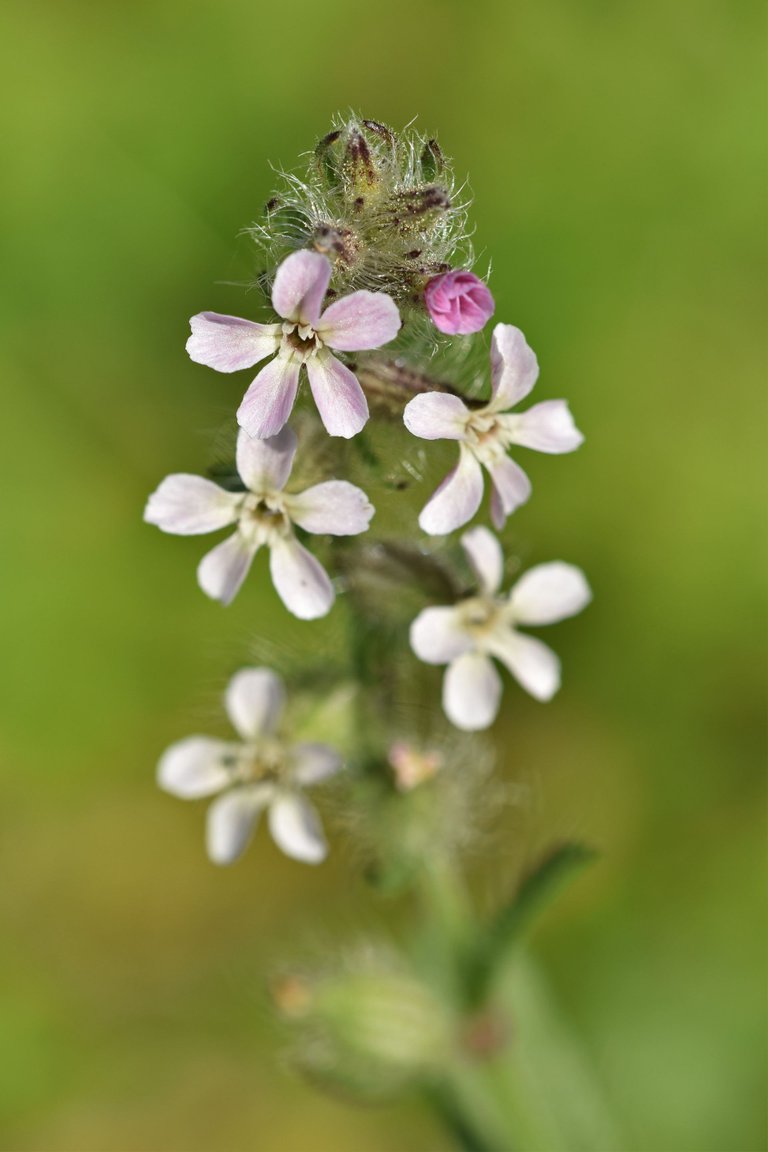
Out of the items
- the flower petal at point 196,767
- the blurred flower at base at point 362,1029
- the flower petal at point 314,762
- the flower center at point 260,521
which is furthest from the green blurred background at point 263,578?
the flower center at point 260,521

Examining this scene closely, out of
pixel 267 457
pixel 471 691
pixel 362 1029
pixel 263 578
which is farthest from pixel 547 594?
pixel 263 578

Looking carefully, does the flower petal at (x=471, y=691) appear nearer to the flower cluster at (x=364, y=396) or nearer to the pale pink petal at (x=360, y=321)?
the flower cluster at (x=364, y=396)

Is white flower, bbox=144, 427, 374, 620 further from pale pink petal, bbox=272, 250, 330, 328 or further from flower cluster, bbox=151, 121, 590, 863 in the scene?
pale pink petal, bbox=272, 250, 330, 328

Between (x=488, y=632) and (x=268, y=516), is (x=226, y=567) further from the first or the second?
(x=488, y=632)

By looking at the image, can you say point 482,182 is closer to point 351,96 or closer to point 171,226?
point 351,96

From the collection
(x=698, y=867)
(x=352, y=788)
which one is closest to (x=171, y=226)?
(x=352, y=788)

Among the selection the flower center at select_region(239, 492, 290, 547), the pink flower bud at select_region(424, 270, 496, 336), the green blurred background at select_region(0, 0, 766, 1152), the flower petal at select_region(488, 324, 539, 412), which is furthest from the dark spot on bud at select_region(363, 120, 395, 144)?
the green blurred background at select_region(0, 0, 766, 1152)
